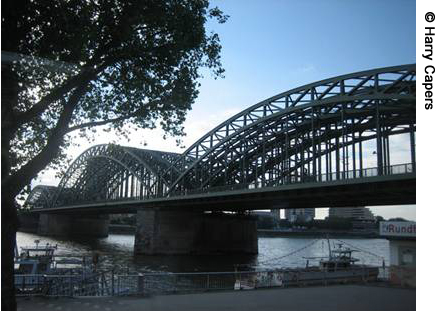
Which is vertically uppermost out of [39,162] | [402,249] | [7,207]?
[39,162]

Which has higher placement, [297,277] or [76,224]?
[297,277]

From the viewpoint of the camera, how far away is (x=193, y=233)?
85.6 metres

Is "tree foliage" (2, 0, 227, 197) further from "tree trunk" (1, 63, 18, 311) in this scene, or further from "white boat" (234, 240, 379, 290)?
"white boat" (234, 240, 379, 290)

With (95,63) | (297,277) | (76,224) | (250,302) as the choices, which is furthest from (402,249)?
(76,224)

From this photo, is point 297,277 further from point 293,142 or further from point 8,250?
point 293,142

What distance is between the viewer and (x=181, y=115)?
16922 millimetres

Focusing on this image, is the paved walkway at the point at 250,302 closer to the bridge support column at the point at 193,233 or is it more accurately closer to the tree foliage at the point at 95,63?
the tree foliage at the point at 95,63

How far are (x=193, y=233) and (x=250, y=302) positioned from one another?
6706cm

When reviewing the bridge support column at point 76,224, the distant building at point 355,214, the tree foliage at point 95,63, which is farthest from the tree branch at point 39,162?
the distant building at point 355,214

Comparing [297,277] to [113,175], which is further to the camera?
[113,175]

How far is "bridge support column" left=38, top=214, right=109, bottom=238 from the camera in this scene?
Answer: 149875 mm

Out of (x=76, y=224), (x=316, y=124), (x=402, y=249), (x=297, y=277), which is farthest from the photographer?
(x=76, y=224)

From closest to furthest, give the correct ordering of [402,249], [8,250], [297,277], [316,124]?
[8,250]
[402,249]
[297,277]
[316,124]
